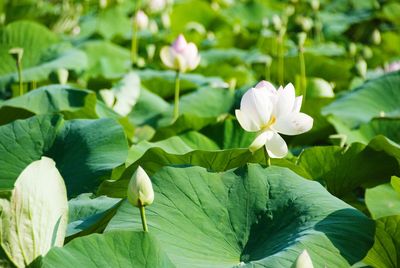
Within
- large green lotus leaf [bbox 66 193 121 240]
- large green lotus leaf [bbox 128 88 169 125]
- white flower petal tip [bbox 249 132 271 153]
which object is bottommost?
large green lotus leaf [bbox 128 88 169 125]

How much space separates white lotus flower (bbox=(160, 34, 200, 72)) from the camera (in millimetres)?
3029

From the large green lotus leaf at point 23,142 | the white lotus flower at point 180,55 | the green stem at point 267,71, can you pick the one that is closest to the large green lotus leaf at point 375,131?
the white lotus flower at point 180,55

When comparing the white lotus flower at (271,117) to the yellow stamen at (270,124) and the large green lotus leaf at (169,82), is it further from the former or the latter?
the large green lotus leaf at (169,82)

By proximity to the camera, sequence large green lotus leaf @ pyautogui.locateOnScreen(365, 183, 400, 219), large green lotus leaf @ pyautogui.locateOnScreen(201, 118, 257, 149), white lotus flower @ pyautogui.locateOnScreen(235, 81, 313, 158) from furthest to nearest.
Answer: large green lotus leaf @ pyautogui.locateOnScreen(201, 118, 257, 149)
large green lotus leaf @ pyautogui.locateOnScreen(365, 183, 400, 219)
white lotus flower @ pyautogui.locateOnScreen(235, 81, 313, 158)

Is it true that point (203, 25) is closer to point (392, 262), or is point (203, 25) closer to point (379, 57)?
point (379, 57)

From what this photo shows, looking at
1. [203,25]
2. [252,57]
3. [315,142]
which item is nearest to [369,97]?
[315,142]

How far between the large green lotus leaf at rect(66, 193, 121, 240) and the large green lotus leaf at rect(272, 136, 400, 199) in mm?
546


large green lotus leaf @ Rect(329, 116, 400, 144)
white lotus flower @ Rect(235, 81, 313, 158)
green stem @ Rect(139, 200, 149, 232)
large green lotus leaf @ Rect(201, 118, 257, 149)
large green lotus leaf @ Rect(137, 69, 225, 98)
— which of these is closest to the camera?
green stem @ Rect(139, 200, 149, 232)

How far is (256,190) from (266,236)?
0.36 ft

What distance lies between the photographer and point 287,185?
177 centimetres

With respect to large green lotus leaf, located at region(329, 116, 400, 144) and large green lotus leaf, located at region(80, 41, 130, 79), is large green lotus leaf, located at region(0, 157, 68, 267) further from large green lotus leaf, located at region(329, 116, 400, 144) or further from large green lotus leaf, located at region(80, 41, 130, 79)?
large green lotus leaf, located at region(80, 41, 130, 79)

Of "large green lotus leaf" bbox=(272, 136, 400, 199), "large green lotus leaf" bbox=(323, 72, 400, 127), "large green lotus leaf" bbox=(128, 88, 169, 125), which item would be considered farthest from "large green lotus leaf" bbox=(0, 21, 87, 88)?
"large green lotus leaf" bbox=(272, 136, 400, 199)

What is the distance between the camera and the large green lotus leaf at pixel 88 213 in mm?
1696

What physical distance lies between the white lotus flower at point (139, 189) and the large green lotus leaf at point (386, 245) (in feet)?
1.38
